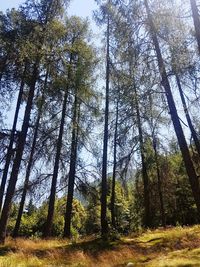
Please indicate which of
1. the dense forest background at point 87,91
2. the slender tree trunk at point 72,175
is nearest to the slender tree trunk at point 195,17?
the dense forest background at point 87,91

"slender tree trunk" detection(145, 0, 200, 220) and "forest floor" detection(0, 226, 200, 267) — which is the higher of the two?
"slender tree trunk" detection(145, 0, 200, 220)

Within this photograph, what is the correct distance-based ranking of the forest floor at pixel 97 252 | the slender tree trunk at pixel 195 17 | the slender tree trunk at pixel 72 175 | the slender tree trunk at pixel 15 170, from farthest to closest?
1. the slender tree trunk at pixel 72 175
2. the slender tree trunk at pixel 15 170
3. the slender tree trunk at pixel 195 17
4. the forest floor at pixel 97 252

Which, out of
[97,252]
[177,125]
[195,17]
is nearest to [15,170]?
[97,252]

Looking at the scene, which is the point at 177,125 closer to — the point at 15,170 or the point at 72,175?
the point at 15,170

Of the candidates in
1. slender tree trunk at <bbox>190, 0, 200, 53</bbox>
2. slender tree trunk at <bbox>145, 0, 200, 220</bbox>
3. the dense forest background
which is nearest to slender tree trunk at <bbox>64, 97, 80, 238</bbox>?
the dense forest background

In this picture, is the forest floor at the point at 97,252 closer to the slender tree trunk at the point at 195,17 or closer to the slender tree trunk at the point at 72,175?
the slender tree trunk at the point at 72,175

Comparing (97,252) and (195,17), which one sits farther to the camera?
(97,252)

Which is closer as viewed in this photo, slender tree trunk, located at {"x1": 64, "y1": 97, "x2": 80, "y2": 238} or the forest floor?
the forest floor

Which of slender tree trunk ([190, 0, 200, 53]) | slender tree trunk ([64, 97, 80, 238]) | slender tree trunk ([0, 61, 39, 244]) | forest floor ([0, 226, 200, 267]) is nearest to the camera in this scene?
forest floor ([0, 226, 200, 267])

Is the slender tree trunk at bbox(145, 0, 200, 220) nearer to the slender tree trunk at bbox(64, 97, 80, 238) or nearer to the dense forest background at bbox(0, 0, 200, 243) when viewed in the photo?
the dense forest background at bbox(0, 0, 200, 243)

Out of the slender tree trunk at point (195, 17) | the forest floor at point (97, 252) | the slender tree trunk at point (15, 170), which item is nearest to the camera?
the forest floor at point (97, 252)

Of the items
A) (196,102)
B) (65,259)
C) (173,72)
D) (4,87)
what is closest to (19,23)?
(4,87)

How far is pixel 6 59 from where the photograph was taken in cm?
1387

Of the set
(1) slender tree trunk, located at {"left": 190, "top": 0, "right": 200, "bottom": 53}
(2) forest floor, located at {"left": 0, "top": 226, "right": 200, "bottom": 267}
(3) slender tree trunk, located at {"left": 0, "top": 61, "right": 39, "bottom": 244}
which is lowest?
(2) forest floor, located at {"left": 0, "top": 226, "right": 200, "bottom": 267}
